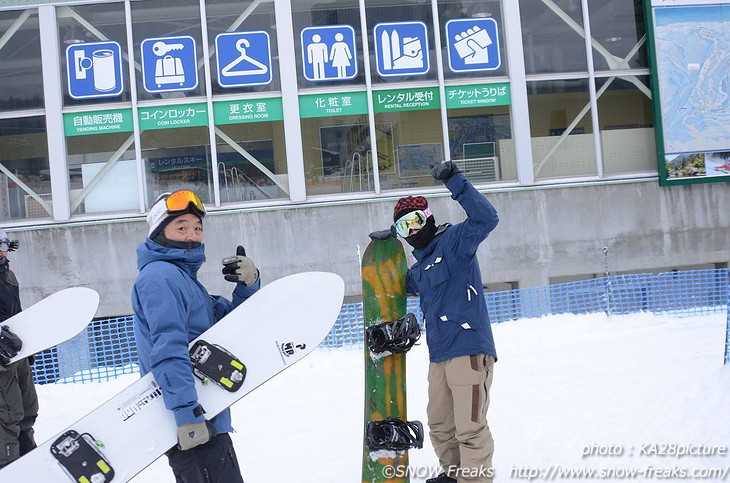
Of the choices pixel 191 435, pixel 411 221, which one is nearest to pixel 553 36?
pixel 411 221

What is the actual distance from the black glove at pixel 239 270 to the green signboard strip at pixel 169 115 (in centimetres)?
920

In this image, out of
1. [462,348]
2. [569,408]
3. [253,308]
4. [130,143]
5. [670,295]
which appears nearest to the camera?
[253,308]

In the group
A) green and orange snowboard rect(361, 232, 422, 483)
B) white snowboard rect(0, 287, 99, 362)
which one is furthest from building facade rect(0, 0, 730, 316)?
green and orange snowboard rect(361, 232, 422, 483)

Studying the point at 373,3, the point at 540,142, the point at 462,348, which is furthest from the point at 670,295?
the point at 462,348

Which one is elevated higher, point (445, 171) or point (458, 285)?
point (445, 171)

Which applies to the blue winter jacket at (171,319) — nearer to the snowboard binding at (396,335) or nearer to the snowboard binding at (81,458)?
the snowboard binding at (81,458)

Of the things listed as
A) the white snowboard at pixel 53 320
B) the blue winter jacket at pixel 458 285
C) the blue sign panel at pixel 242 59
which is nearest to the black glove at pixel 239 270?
the blue winter jacket at pixel 458 285

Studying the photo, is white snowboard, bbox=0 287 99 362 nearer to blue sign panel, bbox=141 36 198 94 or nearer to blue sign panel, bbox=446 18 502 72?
blue sign panel, bbox=141 36 198 94

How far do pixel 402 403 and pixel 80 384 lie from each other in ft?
19.9

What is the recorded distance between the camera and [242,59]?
1239cm

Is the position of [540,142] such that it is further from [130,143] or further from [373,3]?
[130,143]

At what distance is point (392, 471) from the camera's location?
421 centimetres

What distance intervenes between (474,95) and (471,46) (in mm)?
873

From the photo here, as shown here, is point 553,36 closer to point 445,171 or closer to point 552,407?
point 552,407
